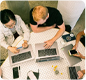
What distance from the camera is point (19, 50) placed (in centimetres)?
127

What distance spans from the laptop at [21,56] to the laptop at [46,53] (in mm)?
101

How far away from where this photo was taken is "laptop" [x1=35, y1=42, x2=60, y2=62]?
1.19 metres

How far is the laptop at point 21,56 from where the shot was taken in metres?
1.19

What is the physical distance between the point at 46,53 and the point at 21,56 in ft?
1.20

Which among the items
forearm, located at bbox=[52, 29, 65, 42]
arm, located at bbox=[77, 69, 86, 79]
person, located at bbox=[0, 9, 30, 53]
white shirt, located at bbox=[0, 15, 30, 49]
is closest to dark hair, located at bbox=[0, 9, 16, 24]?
person, located at bbox=[0, 9, 30, 53]

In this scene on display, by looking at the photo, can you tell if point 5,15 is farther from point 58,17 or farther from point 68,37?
point 68,37

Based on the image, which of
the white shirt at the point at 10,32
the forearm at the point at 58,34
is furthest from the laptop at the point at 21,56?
the forearm at the point at 58,34

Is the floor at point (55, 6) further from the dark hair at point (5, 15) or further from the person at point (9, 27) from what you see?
the dark hair at point (5, 15)

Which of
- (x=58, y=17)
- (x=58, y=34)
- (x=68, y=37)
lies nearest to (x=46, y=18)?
(x=58, y=17)

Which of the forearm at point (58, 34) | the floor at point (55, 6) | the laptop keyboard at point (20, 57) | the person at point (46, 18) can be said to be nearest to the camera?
the person at point (46, 18)

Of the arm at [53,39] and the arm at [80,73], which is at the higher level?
the arm at [53,39]

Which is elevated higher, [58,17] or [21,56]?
[58,17]

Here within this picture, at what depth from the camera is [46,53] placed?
1.22 m

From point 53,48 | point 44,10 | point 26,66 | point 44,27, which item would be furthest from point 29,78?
point 44,10
